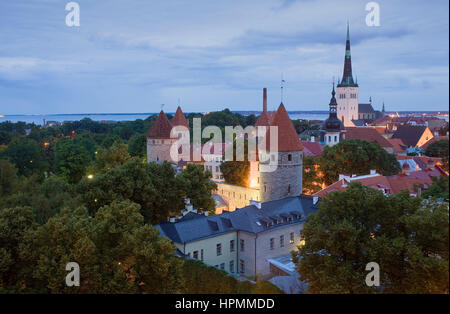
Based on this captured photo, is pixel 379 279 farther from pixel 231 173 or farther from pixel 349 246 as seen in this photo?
pixel 231 173

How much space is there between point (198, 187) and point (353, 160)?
1584 centimetres

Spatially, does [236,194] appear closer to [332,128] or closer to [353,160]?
[353,160]

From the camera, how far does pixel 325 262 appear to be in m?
14.3

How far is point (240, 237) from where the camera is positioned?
23.0 metres

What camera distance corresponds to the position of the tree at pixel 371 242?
41.7 ft

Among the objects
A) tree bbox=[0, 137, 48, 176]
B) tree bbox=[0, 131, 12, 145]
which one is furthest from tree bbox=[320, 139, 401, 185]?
tree bbox=[0, 131, 12, 145]

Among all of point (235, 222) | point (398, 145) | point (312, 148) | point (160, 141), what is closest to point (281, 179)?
point (235, 222)

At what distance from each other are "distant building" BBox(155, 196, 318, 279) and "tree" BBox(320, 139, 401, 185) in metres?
14.2

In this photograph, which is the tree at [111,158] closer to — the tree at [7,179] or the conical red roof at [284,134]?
the tree at [7,179]

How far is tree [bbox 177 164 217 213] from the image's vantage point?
28.0m

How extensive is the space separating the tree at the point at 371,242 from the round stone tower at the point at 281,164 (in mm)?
12415

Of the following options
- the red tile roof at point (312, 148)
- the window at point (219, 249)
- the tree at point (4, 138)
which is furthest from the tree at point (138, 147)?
the window at point (219, 249)

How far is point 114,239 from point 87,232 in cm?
107

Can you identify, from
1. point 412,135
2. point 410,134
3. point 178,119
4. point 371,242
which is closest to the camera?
point 371,242
